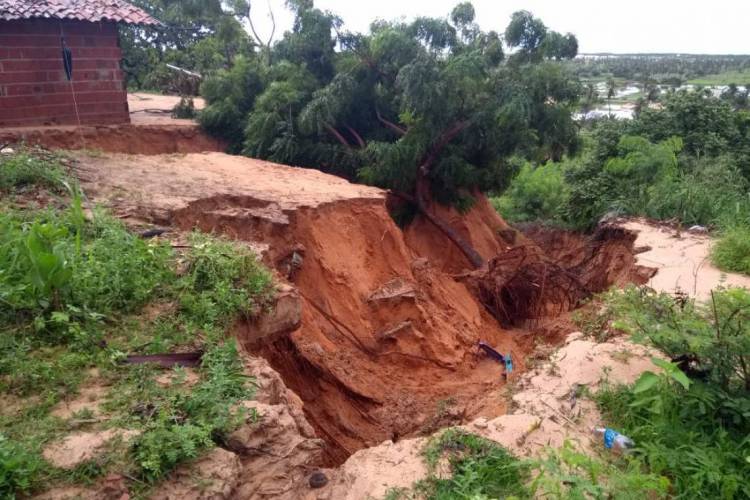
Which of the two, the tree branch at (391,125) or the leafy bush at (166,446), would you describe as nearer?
the leafy bush at (166,446)

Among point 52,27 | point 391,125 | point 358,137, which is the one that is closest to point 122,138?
point 52,27

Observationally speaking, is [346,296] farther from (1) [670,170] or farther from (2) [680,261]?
(1) [670,170]

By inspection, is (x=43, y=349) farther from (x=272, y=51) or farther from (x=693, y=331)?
(x=272, y=51)

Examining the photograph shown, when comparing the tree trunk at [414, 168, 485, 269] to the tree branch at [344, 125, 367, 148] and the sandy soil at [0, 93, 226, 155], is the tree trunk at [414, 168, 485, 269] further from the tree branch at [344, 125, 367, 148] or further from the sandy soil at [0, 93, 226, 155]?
the sandy soil at [0, 93, 226, 155]

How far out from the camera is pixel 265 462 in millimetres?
3303

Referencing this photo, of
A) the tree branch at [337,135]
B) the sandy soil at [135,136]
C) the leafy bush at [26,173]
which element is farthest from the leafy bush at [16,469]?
the tree branch at [337,135]

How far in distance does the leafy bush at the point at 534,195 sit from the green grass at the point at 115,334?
40.6 ft

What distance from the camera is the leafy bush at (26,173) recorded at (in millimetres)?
5820

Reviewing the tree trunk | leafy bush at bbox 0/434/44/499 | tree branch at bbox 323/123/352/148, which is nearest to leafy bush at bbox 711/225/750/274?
the tree trunk

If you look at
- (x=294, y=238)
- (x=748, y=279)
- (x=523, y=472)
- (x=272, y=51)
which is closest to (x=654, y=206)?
(x=748, y=279)

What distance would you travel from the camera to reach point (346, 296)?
7191mm

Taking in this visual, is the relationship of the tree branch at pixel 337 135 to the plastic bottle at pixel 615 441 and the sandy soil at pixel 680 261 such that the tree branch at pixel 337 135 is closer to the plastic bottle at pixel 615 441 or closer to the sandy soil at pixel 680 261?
the sandy soil at pixel 680 261

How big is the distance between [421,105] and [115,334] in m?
7.38

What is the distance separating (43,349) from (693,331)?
13.4 feet
